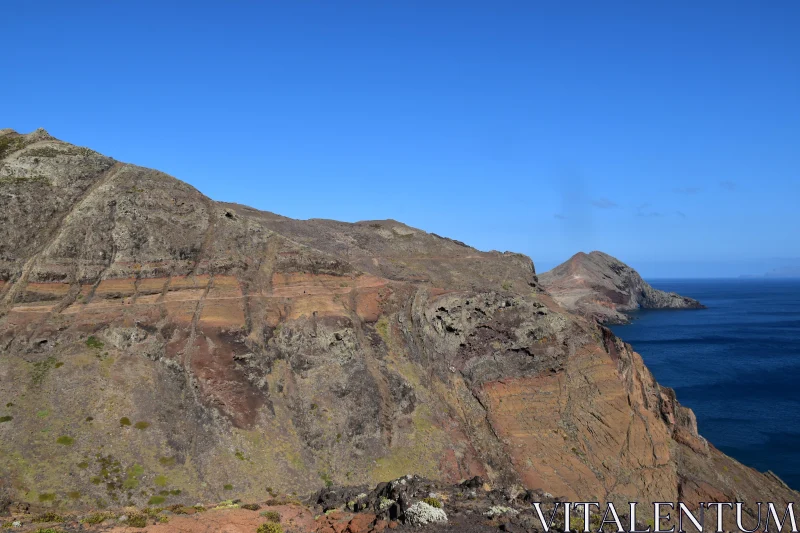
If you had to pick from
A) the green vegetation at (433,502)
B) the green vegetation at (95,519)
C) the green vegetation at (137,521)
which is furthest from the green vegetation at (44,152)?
the green vegetation at (433,502)

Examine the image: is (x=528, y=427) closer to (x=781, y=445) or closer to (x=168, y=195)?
(x=168, y=195)

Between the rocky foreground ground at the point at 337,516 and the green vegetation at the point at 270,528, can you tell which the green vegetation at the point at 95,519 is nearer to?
the rocky foreground ground at the point at 337,516


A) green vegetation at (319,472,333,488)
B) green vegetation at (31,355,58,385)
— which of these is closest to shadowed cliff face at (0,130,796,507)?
green vegetation at (31,355,58,385)

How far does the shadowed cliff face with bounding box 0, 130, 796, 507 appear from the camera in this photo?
121 ft

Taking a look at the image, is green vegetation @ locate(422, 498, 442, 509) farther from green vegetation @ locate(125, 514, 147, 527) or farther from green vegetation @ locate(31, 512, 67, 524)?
green vegetation @ locate(31, 512, 67, 524)

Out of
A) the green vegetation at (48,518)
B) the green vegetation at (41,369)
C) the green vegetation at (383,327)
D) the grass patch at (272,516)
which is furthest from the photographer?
the green vegetation at (383,327)

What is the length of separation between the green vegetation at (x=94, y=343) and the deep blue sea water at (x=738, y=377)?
7157cm

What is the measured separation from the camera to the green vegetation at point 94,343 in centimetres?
4116

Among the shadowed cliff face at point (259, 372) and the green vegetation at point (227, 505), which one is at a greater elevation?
the shadowed cliff face at point (259, 372)

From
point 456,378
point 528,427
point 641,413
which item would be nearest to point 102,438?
point 456,378

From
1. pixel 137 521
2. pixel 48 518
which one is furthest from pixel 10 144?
pixel 137 521

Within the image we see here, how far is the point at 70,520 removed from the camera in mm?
26703

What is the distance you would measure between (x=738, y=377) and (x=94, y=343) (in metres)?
108

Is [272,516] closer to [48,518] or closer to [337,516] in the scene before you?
[337,516]
